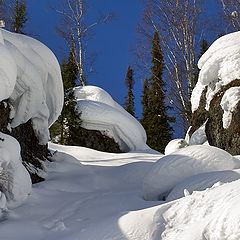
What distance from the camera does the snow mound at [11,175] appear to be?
14.2ft

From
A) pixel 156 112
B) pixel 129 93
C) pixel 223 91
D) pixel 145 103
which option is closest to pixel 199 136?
pixel 223 91

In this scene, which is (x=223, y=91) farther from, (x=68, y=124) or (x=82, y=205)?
(x=68, y=124)

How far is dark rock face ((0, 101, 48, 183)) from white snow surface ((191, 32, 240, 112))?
11.1ft

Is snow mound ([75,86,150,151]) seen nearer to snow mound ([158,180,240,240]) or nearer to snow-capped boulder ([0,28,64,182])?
snow-capped boulder ([0,28,64,182])

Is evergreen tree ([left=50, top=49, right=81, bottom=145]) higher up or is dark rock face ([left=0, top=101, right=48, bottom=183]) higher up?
dark rock face ([left=0, top=101, right=48, bottom=183])

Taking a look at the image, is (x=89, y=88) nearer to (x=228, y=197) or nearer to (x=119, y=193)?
(x=119, y=193)

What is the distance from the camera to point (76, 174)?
646cm

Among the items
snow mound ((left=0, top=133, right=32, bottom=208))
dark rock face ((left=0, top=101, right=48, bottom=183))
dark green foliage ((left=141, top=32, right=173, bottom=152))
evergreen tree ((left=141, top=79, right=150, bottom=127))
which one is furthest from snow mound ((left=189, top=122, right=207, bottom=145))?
evergreen tree ((left=141, top=79, right=150, bottom=127))

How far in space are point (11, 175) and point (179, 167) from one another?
6.13ft

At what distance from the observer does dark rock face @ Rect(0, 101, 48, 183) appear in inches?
214

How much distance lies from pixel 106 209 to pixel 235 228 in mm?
1924

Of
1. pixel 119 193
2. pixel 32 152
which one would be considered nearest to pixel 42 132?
pixel 32 152

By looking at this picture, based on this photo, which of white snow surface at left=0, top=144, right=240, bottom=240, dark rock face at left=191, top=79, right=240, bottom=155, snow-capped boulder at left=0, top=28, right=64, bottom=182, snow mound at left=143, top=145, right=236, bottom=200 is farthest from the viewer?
dark rock face at left=191, top=79, right=240, bottom=155

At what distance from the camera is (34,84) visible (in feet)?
19.8
